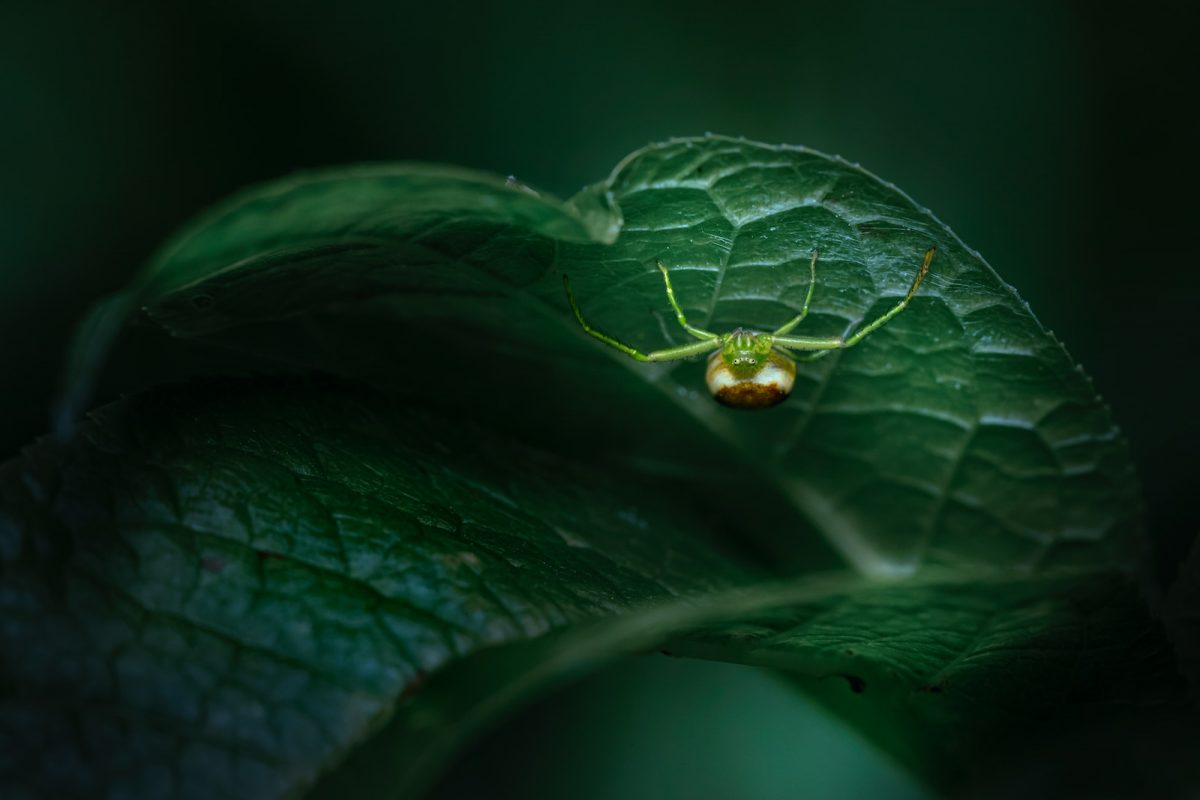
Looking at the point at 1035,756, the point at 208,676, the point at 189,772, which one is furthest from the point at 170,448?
the point at 1035,756

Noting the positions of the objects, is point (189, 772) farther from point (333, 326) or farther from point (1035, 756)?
point (1035, 756)

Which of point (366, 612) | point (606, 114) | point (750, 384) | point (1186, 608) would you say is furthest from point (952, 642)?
point (606, 114)

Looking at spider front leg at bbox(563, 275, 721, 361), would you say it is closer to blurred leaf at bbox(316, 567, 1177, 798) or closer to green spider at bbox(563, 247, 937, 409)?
green spider at bbox(563, 247, 937, 409)

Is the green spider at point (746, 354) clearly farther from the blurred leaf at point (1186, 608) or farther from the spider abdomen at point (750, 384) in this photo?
the blurred leaf at point (1186, 608)

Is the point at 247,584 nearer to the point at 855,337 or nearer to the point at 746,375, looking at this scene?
the point at 855,337

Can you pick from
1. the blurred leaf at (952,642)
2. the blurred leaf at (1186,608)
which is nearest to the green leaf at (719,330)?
the blurred leaf at (1186,608)

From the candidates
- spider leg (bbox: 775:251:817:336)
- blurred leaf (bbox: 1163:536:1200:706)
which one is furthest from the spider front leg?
blurred leaf (bbox: 1163:536:1200:706)
